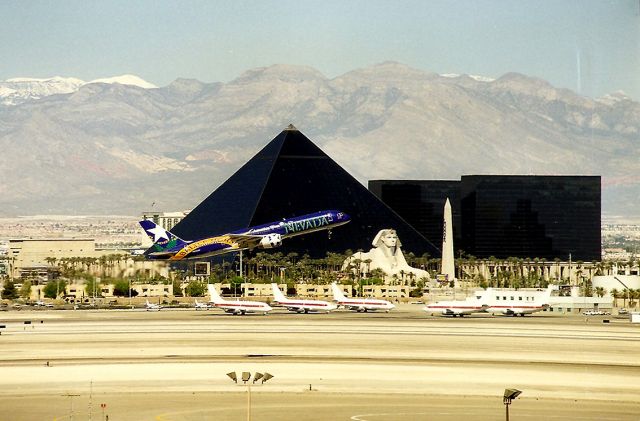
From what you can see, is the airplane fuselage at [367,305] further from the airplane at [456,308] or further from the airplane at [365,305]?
the airplane at [456,308]

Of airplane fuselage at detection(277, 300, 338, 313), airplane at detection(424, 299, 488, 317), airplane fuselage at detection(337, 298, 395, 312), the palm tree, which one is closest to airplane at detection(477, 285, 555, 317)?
airplane at detection(424, 299, 488, 317)

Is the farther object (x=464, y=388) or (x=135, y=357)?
(x=135, y=357)

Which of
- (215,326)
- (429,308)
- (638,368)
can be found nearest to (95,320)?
(215,326)

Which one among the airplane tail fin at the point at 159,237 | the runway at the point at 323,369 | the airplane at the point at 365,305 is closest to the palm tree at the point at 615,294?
the airplane at the point at 365,305

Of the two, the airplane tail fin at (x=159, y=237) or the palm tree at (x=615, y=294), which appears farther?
the airplane tail fin at (x=159, y=237)

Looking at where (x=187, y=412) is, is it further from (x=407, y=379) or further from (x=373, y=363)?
(x=373, y=363)

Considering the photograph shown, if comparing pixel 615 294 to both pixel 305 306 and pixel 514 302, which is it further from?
pixel 305 306
